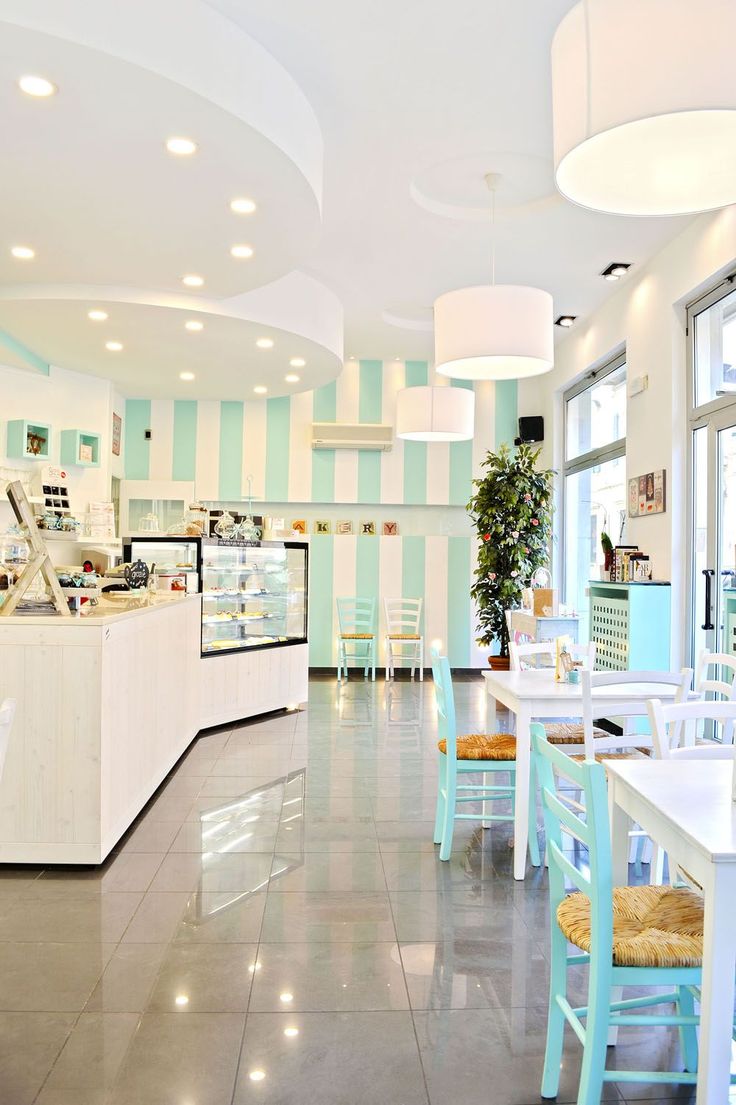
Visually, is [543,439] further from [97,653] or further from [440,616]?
[97,653]

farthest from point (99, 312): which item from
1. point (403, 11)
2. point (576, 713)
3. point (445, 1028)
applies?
point (445, 1028)

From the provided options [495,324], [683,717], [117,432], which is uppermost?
[117,432]

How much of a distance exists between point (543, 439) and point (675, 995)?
8039mm

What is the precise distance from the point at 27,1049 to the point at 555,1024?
142cm

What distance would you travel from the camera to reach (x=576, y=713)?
3666mm

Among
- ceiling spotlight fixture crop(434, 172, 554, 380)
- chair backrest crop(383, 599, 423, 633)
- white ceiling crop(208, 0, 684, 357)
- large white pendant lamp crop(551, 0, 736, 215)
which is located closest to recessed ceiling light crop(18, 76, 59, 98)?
white ceiling crop(208, 0, 684, 357)

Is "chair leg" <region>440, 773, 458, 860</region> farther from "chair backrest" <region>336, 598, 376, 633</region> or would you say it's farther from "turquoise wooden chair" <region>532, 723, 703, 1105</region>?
"chair backrest" <region>336, 598, 376, 633</region>

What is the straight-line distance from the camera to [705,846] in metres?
1.63

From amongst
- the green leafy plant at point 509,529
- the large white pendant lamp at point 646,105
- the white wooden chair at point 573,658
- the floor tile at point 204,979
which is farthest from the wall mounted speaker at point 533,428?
the floor tile at point 204,979

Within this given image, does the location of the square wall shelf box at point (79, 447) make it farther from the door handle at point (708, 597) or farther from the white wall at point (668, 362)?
the door handle at point (708, 597)

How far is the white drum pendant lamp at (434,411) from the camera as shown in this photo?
275 inches

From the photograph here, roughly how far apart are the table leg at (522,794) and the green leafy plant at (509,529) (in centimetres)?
423

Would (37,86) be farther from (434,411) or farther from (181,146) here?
(434,411)

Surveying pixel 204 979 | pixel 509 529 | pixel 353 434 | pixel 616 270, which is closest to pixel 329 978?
pixel 204 979
